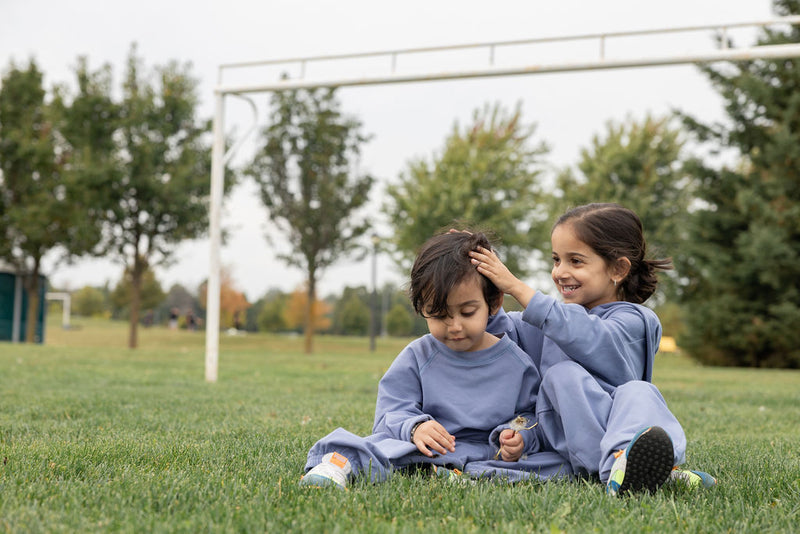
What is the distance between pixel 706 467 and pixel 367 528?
213cm

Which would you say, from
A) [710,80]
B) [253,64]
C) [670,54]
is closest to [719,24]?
[670,54]

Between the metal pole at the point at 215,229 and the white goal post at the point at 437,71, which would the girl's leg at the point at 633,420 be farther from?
the metal pole at the point at 215,229

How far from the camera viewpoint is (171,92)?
22.9m

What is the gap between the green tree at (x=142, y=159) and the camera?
71.9 feet

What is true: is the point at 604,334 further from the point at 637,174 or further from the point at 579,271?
the point at 637,174

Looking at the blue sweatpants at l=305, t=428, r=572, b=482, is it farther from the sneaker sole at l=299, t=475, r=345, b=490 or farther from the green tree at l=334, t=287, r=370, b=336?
the green tree at l=334, t=287, r=370, b=336

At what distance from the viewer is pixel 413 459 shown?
298 centimetres

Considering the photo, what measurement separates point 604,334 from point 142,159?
70.3ft

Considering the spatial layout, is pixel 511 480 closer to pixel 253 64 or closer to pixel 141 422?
pixel 141 422

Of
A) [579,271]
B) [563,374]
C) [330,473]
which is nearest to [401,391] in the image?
[330,473]

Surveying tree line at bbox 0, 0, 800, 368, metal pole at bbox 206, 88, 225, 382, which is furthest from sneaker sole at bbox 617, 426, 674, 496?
tree line at bbox 0, 0, 800, 368

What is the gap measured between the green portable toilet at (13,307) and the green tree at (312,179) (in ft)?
34.5

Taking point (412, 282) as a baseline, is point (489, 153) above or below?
above

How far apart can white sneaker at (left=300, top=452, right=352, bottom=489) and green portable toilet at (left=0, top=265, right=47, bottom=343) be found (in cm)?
2807
